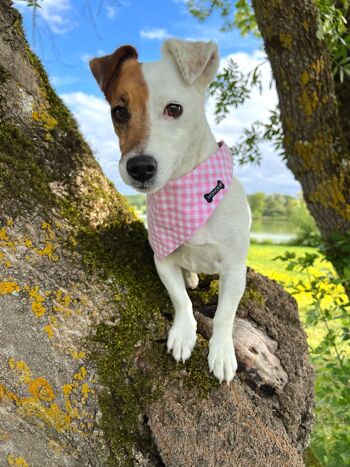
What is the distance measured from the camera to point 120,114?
7.43ft

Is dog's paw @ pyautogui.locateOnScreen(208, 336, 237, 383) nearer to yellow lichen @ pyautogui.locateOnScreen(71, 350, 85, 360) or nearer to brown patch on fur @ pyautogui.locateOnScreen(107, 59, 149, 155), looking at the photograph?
yellow lichen @ pyautogui.locateOnScreen(71, 350, 85, 360)

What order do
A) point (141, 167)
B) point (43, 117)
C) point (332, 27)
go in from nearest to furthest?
point (141, 167)
point (43, 117)
point (332, 27)

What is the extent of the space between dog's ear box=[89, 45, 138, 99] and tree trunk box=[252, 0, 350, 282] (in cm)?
180

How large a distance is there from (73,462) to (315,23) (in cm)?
348

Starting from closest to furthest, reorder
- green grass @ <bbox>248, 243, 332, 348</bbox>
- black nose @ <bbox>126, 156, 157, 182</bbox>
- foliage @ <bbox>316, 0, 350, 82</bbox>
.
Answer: black nose @ <bbox>126, 156, 157, 182</bbox>, foliage @ <bbox>316, 0, 350, 82</bbox>, green grass @ <bbox>248, 243, 332, 348</bbox>

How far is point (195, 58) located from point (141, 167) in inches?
26.6

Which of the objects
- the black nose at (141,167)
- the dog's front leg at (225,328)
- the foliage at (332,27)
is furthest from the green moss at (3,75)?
the foliage at (332,27)

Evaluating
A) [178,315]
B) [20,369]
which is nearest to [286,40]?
[178,315]

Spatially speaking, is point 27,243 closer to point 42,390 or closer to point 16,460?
point 42,390

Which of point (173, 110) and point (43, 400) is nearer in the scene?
point (43, 400)

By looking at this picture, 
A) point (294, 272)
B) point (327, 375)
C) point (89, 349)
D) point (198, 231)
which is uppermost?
point (198, 231)

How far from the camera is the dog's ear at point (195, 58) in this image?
89.6 inches

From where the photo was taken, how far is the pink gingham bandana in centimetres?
245

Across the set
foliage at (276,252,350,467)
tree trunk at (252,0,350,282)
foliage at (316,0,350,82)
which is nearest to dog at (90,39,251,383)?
foliage at (276,252,350,467)
